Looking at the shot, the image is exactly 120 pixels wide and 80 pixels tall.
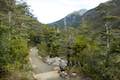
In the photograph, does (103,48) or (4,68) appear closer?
(4,68)

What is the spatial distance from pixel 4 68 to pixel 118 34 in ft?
23.1

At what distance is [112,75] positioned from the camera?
1243 cm

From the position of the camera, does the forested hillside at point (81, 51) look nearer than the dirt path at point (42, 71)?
Yes

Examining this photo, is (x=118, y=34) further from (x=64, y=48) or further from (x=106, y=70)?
(x=64, y=48)

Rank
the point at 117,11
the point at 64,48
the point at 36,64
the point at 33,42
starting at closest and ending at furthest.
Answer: the point at 64,48 < the point at 36,64 < the point at 33,42 < the point at 117,11

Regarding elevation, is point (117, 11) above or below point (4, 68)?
above

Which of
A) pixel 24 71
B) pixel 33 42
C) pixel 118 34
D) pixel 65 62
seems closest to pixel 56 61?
pixel 65 62

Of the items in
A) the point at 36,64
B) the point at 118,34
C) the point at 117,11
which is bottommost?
the point at 36,64

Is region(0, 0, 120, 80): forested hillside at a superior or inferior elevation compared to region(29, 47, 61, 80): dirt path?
superior

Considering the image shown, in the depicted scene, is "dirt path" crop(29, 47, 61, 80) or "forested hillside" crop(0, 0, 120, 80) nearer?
"forested hillside" crop(0, 0, 120, 80)

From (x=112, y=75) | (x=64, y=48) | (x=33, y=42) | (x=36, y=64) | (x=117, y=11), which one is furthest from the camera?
(x=117, y=11)

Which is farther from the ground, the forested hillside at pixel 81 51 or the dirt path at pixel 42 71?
the forested hillside at pixel 81 51

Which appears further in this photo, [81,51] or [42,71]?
[42,71]

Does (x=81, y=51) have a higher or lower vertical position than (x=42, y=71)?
higher
